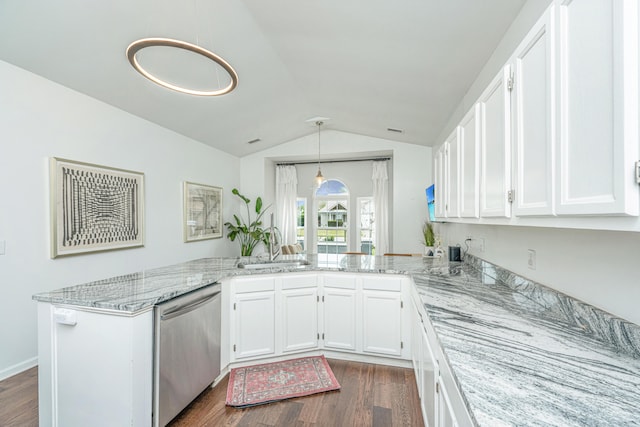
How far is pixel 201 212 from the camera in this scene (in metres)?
4.88

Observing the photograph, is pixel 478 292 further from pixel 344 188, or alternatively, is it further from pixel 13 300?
pixel 344 188

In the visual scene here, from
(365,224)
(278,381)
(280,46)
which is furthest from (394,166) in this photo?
(278,381)

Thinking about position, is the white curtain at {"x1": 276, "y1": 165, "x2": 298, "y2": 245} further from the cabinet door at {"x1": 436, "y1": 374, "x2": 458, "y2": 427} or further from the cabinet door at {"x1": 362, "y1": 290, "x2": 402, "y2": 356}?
the cabinet door at {"x1": 436, "y1": 374, "x2": 458, "y2": 427}

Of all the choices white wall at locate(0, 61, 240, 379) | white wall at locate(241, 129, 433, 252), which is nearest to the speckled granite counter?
white wall at locate(0, 61, 240, 379)

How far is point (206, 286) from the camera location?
2.15 m

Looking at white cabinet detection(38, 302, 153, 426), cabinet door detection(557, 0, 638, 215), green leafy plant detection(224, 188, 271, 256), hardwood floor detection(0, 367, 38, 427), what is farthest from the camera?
green leafy plant detection(224, 188, 271, 256)

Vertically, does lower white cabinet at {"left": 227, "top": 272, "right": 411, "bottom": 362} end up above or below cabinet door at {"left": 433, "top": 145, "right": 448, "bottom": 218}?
below

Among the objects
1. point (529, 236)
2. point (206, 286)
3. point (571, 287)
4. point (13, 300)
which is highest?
point (529, 236)

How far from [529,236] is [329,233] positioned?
504 cm

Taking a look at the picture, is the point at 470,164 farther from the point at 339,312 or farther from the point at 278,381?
the point at 278,381

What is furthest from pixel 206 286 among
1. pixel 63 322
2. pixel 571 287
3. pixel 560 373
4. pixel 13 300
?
pixel 571 287

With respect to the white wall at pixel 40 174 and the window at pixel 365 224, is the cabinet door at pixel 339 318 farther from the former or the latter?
the window at pixel 365 224

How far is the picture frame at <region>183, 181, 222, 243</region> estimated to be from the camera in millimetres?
4516

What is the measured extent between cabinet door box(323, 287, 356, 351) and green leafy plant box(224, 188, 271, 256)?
10.2 ft
